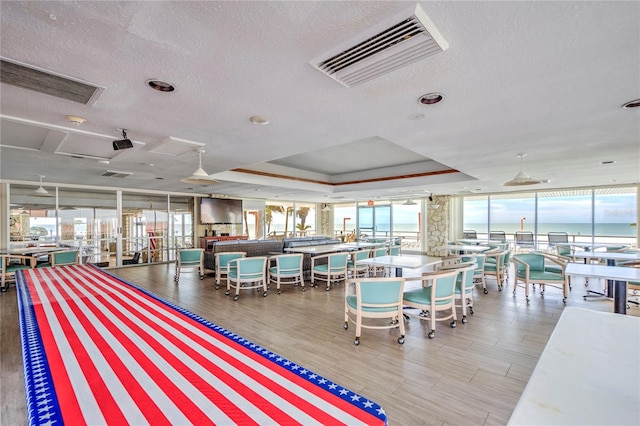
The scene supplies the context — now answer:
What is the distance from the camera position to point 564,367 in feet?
2.76

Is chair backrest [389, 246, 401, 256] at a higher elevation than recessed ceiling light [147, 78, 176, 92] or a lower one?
lower

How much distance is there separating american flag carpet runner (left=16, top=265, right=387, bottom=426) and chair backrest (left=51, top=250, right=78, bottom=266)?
5.73 meters

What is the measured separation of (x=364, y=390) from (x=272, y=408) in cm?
180

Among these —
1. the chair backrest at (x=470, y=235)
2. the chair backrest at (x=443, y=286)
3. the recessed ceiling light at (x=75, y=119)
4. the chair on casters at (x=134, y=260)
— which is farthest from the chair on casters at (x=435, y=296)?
the chair on casters at (x=134, y=260)

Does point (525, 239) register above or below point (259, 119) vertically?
below

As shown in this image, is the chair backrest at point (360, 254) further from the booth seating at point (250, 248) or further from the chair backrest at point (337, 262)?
the booth seating at point (250, 248)

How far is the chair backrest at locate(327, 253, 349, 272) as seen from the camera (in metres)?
5.54

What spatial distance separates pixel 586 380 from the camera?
0.77 m

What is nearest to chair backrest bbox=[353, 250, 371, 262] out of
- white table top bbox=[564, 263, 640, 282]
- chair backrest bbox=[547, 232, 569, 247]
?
white table top bbox=[564, 263, 640, 282]

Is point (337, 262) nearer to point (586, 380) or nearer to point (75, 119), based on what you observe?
point (75, 119)

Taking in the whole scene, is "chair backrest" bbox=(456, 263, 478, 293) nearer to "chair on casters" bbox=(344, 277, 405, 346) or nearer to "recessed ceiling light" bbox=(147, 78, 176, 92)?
"chair on casters" bbox=(344, 277, 405, 346)

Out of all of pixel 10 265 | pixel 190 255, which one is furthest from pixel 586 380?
pixel 10 265

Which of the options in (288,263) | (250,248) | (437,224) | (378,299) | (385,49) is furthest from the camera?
(437,224)

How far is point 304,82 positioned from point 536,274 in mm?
5055
